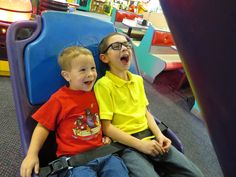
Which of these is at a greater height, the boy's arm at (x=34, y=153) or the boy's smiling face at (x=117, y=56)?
the boy's smiling face at (x=117, y=56)

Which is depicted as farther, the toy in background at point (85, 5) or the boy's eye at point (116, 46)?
the toy in background at point (85, 5)

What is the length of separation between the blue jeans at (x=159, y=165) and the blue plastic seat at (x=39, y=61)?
0.14 m

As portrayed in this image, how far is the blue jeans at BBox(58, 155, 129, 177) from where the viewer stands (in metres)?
0.70

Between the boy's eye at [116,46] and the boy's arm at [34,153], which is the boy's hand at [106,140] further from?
the boy's eye at [116,46]

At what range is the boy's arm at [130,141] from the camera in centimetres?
85

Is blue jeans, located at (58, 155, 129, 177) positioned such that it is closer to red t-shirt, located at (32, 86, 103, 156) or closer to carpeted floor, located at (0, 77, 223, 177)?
red t-shirt, located at (32, 86, 103, 156)

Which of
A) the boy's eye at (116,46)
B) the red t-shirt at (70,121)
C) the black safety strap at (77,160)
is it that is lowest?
the black safety strap at (77,160)

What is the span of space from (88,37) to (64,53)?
0.23 meters

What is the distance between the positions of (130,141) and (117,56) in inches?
13.5

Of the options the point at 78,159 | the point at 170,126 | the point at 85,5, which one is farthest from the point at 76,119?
the point at 85,5

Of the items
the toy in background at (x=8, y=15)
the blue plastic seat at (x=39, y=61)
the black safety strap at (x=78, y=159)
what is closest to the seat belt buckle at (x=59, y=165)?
the black safety strap at (x=78, y=159)

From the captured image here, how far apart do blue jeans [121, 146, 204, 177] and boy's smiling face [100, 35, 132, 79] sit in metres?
0.33

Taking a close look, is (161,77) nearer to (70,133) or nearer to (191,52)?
(70,133)

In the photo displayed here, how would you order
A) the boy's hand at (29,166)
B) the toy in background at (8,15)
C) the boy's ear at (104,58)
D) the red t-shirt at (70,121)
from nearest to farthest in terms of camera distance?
the boy's hand at (29,166) < the red t-shirt at (70,121) < the boy's ear at (104,58) < the toy in background at (8,15)
